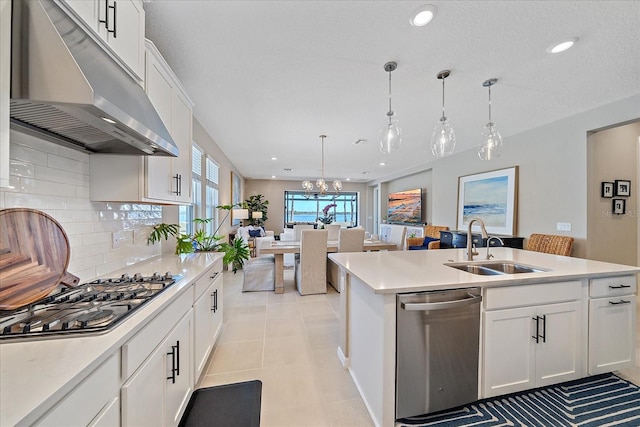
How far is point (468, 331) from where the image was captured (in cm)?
151

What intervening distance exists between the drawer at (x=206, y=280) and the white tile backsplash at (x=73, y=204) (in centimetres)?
58

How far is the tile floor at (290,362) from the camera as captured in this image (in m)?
1.59

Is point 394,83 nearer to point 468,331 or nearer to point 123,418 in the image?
point 468,331

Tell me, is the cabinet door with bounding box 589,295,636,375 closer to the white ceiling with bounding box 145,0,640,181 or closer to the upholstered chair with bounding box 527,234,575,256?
the upholstered chair with bounding box 527,234,575,256

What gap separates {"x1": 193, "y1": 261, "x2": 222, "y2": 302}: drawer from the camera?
170cm

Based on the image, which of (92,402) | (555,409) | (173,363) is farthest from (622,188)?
(92,402)

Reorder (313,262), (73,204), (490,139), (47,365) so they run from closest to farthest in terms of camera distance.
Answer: (47,365), (73,204), (490,139), (313,262)

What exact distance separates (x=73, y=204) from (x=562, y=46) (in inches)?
142

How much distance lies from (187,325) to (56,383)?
951mm

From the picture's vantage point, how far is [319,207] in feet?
35.9

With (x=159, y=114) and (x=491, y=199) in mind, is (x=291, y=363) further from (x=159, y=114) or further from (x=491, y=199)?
(x=491, y=199)

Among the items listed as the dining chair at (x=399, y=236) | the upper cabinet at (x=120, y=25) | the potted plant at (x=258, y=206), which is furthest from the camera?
the potted plant at (x=258, y=206)

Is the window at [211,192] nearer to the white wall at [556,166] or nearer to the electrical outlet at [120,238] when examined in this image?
the electrical outlet at [120,238]

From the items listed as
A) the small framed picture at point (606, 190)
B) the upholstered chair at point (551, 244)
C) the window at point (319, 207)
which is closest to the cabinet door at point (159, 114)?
the upholstered chair at point (551, 244)
